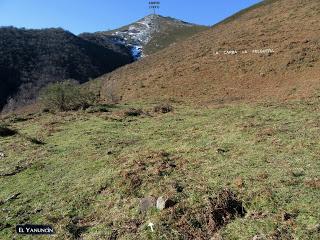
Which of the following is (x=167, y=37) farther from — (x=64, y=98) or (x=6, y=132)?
(x=6, y=132)

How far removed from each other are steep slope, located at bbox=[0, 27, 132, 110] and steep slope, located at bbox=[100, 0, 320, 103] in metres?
31.8

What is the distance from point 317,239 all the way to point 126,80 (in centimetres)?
3847

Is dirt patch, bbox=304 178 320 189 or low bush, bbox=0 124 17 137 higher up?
dirt patch, bbox=304 178 320 189

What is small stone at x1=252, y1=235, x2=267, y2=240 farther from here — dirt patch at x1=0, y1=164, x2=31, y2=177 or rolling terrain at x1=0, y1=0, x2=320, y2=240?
dirt patch at x1=0, y1=164, x2=31, y2=177

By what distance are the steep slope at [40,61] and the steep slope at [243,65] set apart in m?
31.8

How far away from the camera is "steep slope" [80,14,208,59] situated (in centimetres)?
14712

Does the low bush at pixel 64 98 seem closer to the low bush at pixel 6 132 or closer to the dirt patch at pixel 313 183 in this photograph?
the low bush at pixel 6 132

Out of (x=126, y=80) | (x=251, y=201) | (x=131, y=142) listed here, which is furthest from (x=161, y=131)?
(x=126, y=80)

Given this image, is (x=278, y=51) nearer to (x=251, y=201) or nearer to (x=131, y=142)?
(x=131, y=142)

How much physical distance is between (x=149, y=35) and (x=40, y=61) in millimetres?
85530

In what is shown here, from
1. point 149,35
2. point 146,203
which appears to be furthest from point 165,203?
point 149,35

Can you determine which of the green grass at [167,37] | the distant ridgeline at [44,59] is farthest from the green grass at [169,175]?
the green grass at [167,37]

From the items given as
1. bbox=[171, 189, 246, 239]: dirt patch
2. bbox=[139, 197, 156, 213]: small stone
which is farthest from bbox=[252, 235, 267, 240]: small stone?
bbox=[139, 197, 156, 213]: small stone

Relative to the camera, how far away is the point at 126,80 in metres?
45.6
